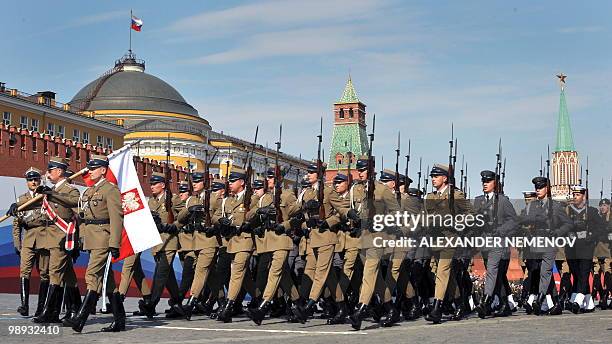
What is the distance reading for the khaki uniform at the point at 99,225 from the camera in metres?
10.3

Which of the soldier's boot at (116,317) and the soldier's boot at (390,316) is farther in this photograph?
the soldier's boot at (390,316)

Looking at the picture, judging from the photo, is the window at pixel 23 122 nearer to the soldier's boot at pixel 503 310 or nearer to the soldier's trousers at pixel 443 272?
the soldier's boot at pixel 503 310

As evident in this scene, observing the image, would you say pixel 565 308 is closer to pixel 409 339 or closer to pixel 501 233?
pixel 501 233

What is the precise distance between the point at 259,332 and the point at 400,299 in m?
2.49

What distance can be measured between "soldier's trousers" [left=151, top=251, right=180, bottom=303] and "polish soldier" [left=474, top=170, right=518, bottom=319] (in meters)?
3.99

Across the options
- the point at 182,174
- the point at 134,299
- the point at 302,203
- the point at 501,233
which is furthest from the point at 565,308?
the point at 182,174

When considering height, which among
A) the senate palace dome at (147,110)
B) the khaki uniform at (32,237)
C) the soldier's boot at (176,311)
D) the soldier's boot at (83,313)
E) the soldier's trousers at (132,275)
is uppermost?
the senate palace dome at (147,110)

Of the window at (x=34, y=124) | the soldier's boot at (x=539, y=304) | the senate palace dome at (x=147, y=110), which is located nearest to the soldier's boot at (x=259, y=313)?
the soldier's boot at (x=539, y=304)

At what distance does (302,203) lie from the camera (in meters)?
12.2

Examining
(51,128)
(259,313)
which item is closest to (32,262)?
(259,313)

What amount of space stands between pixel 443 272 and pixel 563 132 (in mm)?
154783

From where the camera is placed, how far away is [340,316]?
12.0 metres

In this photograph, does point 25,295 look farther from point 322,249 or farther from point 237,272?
point 322,249

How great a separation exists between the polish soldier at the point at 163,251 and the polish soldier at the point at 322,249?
5.68 feet
